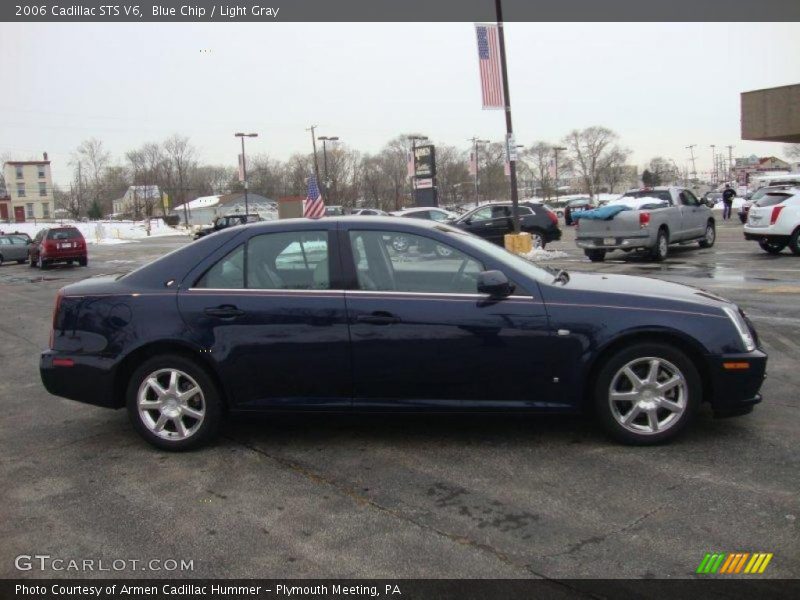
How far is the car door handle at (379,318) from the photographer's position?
4520 millimetres

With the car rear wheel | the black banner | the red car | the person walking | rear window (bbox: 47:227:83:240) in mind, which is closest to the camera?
the black banner

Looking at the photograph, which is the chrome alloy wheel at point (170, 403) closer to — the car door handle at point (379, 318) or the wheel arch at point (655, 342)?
the car door handle at point (379, 318)

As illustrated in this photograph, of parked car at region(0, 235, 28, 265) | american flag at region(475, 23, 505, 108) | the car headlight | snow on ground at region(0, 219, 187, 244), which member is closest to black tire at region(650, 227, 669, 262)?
american flag at region(475, 23, 505, 108)

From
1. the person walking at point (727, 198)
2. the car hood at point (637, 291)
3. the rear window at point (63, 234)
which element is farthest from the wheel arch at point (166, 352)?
the person walking at point (727, 198)

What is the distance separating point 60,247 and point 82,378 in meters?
24.5

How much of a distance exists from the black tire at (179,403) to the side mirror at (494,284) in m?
1.94

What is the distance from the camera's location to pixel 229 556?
3.35m

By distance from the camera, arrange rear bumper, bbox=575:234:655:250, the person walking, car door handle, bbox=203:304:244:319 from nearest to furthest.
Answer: car door handle, bbox=203:304:244:319, rear bumper, bbox=575:234:655:250, the person walking

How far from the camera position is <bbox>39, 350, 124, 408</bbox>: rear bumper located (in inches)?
189

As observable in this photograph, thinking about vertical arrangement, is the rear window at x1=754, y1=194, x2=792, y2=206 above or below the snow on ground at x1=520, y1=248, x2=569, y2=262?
above

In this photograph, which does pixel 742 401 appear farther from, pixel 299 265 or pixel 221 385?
pixel 221 385

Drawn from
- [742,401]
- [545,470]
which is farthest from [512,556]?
[742,401]

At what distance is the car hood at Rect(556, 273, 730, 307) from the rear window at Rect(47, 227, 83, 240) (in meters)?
26.0

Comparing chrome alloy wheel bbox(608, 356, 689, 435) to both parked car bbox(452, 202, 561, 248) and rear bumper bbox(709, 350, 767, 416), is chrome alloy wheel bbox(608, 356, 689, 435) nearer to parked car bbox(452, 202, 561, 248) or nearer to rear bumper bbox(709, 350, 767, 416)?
rear bumper bbox(709, 350, 767, 416)
